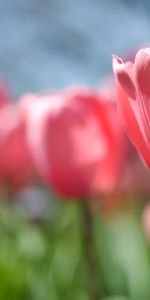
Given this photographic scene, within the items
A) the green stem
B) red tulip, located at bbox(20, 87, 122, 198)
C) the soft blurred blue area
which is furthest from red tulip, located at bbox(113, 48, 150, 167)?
the soft blurred blue area

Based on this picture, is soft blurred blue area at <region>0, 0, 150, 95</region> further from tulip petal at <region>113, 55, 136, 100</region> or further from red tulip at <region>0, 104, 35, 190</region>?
tulip petal at <region>113, 55, 136, 100</region>

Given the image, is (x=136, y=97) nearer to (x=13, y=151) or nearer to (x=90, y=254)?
(x=90, y=254)

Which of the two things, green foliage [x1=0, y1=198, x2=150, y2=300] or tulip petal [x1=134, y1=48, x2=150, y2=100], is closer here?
tulip petal [x1=134, y1=48, x2=150, y2=100]

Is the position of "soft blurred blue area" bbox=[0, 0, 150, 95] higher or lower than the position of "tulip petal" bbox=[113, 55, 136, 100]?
lower

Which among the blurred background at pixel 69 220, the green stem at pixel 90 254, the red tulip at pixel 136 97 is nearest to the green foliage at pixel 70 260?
the blurred background at pixel 69 220

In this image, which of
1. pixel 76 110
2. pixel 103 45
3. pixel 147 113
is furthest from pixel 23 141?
pixel 103 45
